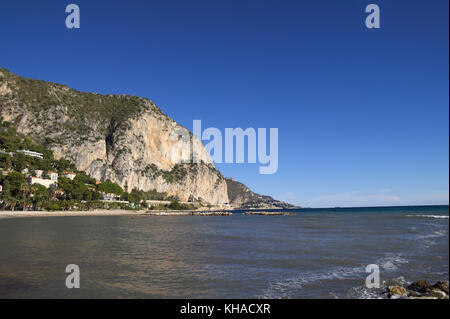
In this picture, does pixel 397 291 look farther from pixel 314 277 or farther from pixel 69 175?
pixel 69 175

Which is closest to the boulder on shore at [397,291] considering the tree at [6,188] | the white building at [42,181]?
the tree at [6,188]

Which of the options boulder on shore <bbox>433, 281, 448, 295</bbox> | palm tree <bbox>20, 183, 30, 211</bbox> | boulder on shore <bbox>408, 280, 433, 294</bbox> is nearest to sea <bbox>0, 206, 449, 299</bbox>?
boulder on shore <bbox>408, 280, 433, 294</bbox>

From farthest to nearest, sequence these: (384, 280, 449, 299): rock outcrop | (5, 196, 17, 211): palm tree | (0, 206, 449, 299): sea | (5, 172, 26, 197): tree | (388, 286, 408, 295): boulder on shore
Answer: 1. (5, 172, 26, 197): tree
2. (5, 196, 17, 211): palm tree
3. (388, 286, 408, 295): boulder on shore
4. (0, 206, 449, 299): sea
5. (384, 280, 449, 299): rock outcrop

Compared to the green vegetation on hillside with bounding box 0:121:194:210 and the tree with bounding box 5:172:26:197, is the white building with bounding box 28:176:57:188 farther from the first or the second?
the tree with bounding box 5:172:26:197

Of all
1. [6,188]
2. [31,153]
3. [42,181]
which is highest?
[31,153]

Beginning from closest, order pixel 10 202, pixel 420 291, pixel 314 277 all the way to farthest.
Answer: pixel 420 291
pixel 314 277
pixel 10 202

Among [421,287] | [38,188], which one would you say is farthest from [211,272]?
[38,188]

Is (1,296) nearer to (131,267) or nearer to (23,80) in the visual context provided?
(131,267)

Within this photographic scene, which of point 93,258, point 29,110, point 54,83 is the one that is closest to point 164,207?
point 29,110

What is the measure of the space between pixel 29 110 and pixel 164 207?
95.1 meters

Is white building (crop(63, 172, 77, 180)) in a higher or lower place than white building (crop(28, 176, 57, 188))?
higher

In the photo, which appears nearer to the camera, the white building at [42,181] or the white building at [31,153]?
the white building at [42,181]

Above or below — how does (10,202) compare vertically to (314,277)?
below

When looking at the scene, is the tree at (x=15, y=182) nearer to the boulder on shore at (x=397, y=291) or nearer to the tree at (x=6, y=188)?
the tree at (x=6, y=188)
